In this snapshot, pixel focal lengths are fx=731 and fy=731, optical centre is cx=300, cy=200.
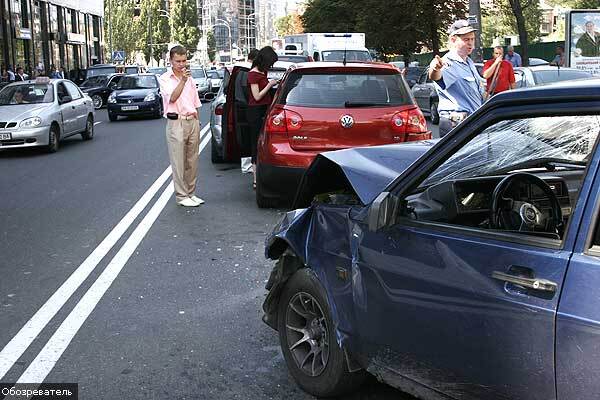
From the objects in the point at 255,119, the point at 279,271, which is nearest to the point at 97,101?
the point at 255,119

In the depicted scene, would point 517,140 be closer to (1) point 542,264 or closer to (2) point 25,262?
(1) point 542,264

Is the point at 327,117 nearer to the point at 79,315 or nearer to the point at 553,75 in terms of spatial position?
the point at 79,315

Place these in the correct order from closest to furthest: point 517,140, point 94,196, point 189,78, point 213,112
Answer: point 517,140 → point 189,78 → point 94,196 → point 213,112

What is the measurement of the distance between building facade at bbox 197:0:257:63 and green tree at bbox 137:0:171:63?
40.7m

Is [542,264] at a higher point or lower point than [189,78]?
lower

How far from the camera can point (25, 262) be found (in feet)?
21.5

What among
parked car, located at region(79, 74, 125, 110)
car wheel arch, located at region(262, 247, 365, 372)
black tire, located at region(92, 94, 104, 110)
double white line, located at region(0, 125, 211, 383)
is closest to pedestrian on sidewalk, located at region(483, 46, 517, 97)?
double white line, located at region(0, 125, 211, 383)

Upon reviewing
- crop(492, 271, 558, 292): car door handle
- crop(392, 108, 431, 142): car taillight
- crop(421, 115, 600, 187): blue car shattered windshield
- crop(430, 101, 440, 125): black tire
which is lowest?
crop(430, 101, 440, 125): black tire

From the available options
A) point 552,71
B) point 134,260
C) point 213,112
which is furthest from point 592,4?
point 134,260

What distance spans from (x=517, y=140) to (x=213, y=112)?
958 cm

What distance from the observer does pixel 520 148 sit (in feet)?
11.4

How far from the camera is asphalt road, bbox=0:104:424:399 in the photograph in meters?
4.09

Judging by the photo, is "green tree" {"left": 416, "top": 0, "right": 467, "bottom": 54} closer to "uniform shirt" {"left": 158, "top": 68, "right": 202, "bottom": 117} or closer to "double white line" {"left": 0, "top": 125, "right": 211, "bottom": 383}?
"uniform shirt" {"left": 158, "top": 68, "right": 202, "bottom": 117}

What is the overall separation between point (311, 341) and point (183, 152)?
18.7 feet
